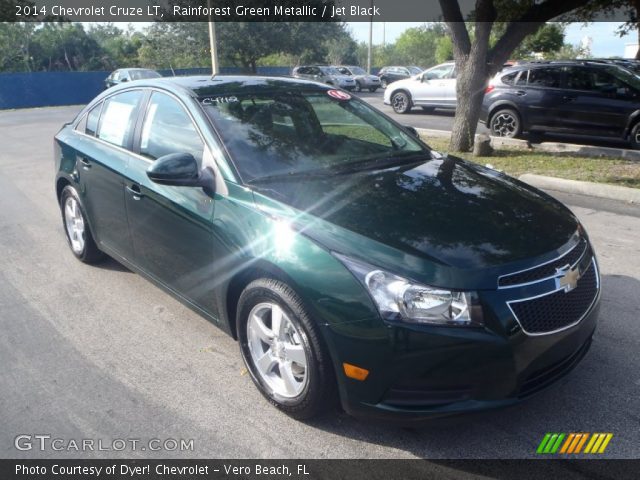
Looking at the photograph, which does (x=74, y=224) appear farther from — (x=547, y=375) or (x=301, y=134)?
(x=547, y=375)

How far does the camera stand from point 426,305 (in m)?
2.35

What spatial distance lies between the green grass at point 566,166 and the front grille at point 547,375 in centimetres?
539

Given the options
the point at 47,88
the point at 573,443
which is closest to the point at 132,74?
the point at 47,88

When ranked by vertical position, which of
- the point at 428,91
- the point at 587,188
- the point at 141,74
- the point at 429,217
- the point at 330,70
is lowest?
the point at 587,188

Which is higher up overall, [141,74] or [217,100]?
[141,74]

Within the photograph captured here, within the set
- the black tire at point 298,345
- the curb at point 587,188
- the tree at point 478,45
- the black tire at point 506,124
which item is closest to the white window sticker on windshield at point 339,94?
the black tire at point 298,345

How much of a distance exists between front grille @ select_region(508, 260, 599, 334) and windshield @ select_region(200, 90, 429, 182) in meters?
1.48

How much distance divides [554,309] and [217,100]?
2.43 m

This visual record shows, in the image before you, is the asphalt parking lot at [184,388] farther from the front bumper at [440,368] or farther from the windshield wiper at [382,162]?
the windshield wiper at [382,162]

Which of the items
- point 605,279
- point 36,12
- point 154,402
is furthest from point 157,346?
point 36,12

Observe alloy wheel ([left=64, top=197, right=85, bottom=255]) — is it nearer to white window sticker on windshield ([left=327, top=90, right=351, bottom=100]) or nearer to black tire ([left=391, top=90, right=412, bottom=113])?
white window sticker on windshield ([left=327, top=90, right=351, bottom=100])

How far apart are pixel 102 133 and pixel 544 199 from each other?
344 cm

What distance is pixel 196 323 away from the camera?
3.96m

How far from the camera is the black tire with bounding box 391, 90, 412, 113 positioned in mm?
17453
